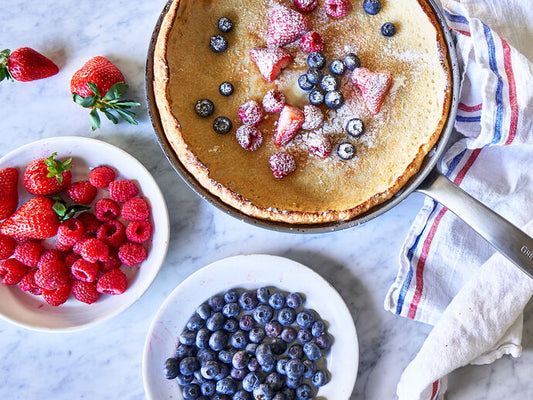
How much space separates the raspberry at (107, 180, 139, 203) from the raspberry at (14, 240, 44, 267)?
11.7 inches

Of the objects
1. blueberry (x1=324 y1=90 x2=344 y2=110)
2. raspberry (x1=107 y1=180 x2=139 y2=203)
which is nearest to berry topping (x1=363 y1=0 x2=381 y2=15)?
blueberry (x1=324 y1=90 x2=344 y2=110)

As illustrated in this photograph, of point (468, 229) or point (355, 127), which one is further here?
point (468, 229)

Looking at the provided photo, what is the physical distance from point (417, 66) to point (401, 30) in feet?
0.40

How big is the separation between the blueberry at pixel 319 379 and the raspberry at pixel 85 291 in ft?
2.47

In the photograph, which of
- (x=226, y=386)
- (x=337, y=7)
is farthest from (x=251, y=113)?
(x=226, y=386)

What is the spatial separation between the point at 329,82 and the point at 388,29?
245mm

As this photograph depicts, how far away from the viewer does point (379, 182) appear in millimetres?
1455

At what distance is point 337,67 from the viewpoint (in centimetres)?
147

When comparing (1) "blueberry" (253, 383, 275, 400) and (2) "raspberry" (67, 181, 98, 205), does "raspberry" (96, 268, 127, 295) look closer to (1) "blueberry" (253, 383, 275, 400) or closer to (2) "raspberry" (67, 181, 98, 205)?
(2) "raspberry" (67, 181, 98, 205)

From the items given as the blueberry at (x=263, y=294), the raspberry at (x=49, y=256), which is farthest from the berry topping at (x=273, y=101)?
the raspberry at (x=49, y=256)

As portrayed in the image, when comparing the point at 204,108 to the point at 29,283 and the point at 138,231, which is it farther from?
the point at 29,283

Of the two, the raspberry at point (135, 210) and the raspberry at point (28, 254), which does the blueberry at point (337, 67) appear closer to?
the raspberry at point (135, 210)

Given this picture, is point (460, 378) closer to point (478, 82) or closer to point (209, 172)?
point (478, 82)

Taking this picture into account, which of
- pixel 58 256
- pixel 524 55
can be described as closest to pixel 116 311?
pixel 58 256
